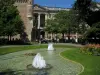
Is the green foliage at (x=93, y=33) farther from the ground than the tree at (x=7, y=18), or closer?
closer

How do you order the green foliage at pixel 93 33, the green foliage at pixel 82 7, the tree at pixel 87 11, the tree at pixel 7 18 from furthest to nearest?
the tree at pixel 7 18 < the tree at pixel 87 11 < the green foliage at pixel 82 7 < the green foliage at pixel 93 33

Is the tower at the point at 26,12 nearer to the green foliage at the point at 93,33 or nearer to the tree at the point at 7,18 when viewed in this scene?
the tree at the point at 7,18

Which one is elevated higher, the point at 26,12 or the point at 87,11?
the point at 26,12

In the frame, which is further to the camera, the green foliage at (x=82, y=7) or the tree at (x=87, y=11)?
the tree at (x=87, y=11)

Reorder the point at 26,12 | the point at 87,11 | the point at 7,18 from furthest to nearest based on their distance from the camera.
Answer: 1. the point at 26,12
2. the point at 7,18
3. the point at 87,11

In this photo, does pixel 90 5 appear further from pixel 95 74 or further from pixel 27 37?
pixel 95 74

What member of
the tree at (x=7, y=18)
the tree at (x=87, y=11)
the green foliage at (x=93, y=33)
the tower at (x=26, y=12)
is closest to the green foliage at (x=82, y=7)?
the tree at (x=87, y=11)

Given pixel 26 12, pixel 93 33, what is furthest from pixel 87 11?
pixel 26 12

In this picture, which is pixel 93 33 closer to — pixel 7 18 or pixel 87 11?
pixel 87 11

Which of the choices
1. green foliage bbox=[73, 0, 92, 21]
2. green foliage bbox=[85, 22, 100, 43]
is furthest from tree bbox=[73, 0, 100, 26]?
green foliage bbox=[85, 22, 100, 43]

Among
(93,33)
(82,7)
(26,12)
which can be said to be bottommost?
(93,33)

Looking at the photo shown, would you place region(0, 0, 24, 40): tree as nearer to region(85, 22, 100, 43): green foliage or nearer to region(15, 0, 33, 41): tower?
region(85, 22, 100, 43): green foliage

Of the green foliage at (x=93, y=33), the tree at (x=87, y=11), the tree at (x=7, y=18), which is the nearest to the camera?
the green foliage at (x=93, y=33)

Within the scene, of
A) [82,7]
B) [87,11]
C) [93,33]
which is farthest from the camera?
[87,11]
